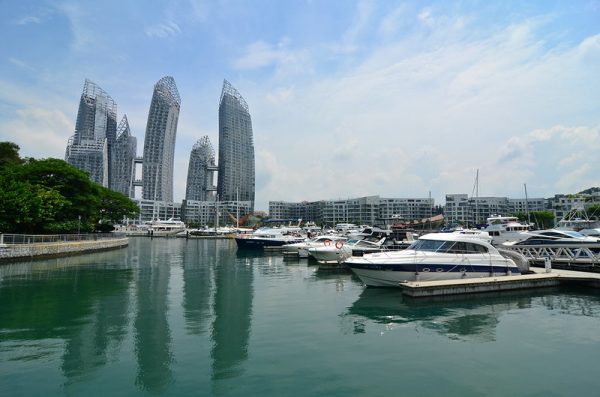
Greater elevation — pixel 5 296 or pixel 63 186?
pixel 63 186

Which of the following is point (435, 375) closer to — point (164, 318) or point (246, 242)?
point (164, 318)

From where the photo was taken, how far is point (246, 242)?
5969 centimetres

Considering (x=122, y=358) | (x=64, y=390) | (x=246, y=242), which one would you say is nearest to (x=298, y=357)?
(x=122, y=358)

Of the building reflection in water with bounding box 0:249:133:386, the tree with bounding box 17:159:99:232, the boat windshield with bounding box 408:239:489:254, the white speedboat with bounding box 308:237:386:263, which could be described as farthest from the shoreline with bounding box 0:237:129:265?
the boat windshield with bounding box 408:239:489:254

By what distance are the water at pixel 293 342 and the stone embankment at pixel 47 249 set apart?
585 inches

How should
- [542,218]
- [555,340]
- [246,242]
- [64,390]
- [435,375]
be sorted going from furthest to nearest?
[542,218], [246,242], [555,340], [435,375], [64,390]

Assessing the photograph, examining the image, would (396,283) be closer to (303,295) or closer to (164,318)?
(303,295)

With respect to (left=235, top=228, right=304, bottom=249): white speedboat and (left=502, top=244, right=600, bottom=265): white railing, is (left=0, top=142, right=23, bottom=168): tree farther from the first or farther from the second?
(left=502, top=244, right=600, bottom=265): white railing

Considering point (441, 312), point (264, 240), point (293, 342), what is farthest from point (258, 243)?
point (293, 342)

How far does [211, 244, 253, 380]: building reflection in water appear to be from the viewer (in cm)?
1039

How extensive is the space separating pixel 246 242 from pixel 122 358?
49061 millimetres

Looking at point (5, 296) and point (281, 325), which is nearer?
point (281, 325)

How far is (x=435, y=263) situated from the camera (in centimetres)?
2103

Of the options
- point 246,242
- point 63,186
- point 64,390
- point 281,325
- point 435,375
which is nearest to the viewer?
point 64,390
